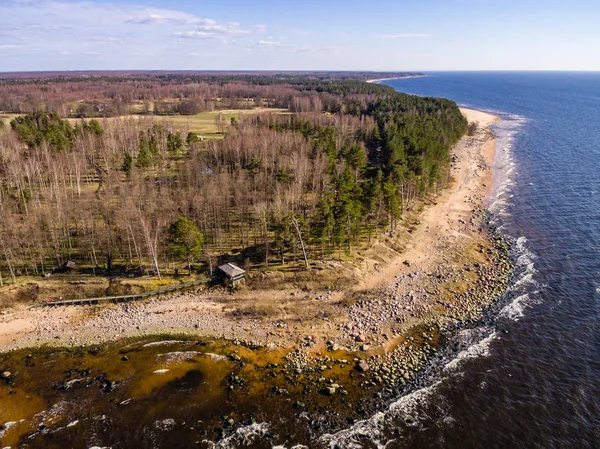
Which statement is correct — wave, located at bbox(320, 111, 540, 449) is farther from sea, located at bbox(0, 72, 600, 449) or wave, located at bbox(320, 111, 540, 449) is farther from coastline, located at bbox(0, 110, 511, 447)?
coastline, located at bbox(0, 110, 511, 447)

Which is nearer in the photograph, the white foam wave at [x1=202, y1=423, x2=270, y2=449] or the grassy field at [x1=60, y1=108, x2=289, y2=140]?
the white foam wave at [x1=202, y1=423, x2=270, y2=449]

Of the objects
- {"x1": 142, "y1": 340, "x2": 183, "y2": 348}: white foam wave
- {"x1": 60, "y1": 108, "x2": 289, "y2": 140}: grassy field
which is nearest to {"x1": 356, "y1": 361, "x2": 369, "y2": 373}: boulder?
{"x1": 142, "y1": 340, "x2": 183, "y2": 348}: white foam wave

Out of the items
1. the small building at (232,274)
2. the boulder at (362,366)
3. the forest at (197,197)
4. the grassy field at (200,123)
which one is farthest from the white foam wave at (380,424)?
the grassy field at (200,123)

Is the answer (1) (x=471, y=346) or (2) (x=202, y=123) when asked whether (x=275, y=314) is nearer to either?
(1) (x=471, y=346)

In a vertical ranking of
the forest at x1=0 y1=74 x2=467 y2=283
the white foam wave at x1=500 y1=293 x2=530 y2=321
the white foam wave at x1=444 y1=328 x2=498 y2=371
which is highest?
the forest at x1=0 y1=74 x2=467 y2=283

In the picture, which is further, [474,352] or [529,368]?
[474,352]

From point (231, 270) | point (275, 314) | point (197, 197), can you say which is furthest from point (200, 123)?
point (275, 314)

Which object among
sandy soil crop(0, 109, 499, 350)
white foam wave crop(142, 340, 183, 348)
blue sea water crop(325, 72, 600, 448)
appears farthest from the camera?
sandy soil crop(0, 109, 499, 350)

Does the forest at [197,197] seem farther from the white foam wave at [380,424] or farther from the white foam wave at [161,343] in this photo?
the white foam wave at [380,424]

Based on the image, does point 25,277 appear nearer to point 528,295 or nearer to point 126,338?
point 126,338
